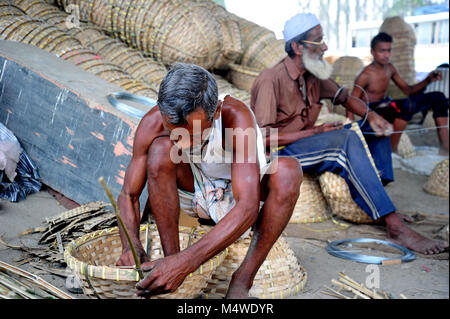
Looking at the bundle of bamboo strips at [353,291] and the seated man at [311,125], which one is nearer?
the bundle of bamboo strips at [353,291]

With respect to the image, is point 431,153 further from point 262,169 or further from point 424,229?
point 262,169

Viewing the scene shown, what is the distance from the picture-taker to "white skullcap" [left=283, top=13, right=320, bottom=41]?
3213mm

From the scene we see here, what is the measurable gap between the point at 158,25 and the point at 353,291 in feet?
9.66

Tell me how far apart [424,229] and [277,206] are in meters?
1.77

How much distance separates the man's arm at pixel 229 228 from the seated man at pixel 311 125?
1261mm

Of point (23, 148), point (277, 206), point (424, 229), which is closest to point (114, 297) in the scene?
point (277, 206)

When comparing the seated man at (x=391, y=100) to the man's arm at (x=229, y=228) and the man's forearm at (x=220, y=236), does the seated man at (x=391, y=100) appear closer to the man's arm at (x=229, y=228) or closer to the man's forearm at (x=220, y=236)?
the man's arm at (x=229, y=228)

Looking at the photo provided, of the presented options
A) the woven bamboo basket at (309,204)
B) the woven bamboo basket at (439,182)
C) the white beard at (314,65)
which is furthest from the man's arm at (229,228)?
the woven bamboo basket at (439,182)

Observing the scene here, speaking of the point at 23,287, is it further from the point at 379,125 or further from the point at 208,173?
the point at 379,125

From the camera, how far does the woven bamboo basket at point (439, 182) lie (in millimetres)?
4078

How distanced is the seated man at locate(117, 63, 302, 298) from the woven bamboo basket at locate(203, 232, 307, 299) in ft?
0.49

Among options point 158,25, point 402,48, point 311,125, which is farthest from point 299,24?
point 402,48

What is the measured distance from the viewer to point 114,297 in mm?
1647

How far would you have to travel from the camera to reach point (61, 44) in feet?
11.6
